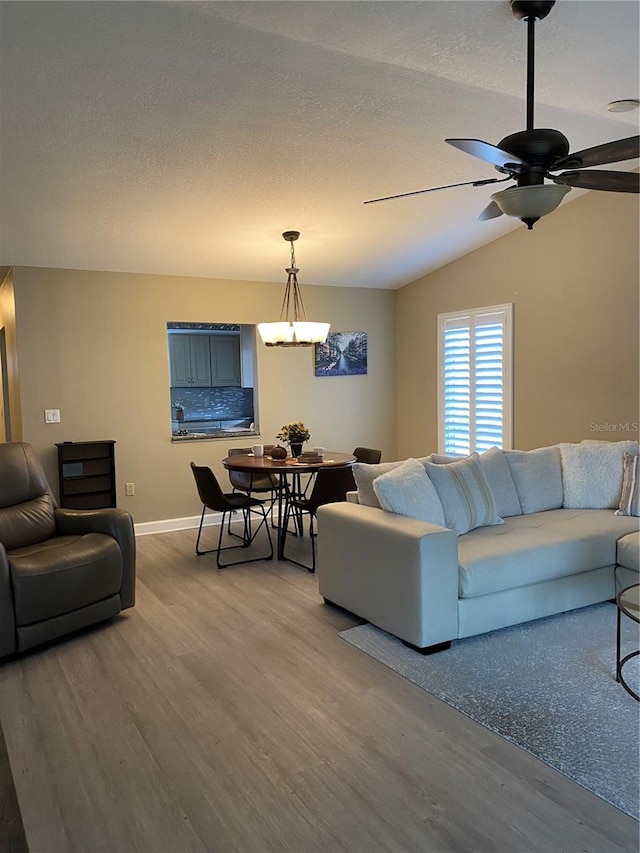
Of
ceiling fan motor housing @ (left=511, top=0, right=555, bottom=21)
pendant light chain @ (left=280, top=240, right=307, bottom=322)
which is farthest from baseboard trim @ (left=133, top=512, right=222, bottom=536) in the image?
ceiling fan motor housing @ (left=511, top=0, right=555, bottom=21)

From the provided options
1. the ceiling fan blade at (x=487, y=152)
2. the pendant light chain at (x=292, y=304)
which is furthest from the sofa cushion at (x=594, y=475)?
the pendant light chain at (x=292, y=304)

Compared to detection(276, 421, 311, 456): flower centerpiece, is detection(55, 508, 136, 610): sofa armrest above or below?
below

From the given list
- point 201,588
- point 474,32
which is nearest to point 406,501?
point 201,588

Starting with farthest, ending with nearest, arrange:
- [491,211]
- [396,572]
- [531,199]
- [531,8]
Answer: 1. [396,572]
2. [491,211]
3. [531,8]
4. [531,199]

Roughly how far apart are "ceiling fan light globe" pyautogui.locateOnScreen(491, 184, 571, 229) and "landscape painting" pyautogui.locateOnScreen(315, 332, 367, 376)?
Result: 164 inches

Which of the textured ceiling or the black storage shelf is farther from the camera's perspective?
the black storage shelf

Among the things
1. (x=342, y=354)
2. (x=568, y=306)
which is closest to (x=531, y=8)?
(x=568, y=306)

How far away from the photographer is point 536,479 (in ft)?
14.5

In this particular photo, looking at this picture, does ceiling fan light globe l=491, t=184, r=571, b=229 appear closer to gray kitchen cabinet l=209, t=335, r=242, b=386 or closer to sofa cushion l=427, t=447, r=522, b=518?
sofa cushion l=427, t=447, r=522, b=518

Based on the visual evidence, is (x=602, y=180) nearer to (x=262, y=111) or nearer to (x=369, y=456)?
(x=262, y=111)

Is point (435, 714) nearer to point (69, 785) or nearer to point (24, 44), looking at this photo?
point (69, 785)

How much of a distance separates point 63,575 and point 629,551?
3258 millimetres

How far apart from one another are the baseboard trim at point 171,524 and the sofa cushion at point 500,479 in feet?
9.26

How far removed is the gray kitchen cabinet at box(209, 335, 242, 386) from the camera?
8312 millimetres
